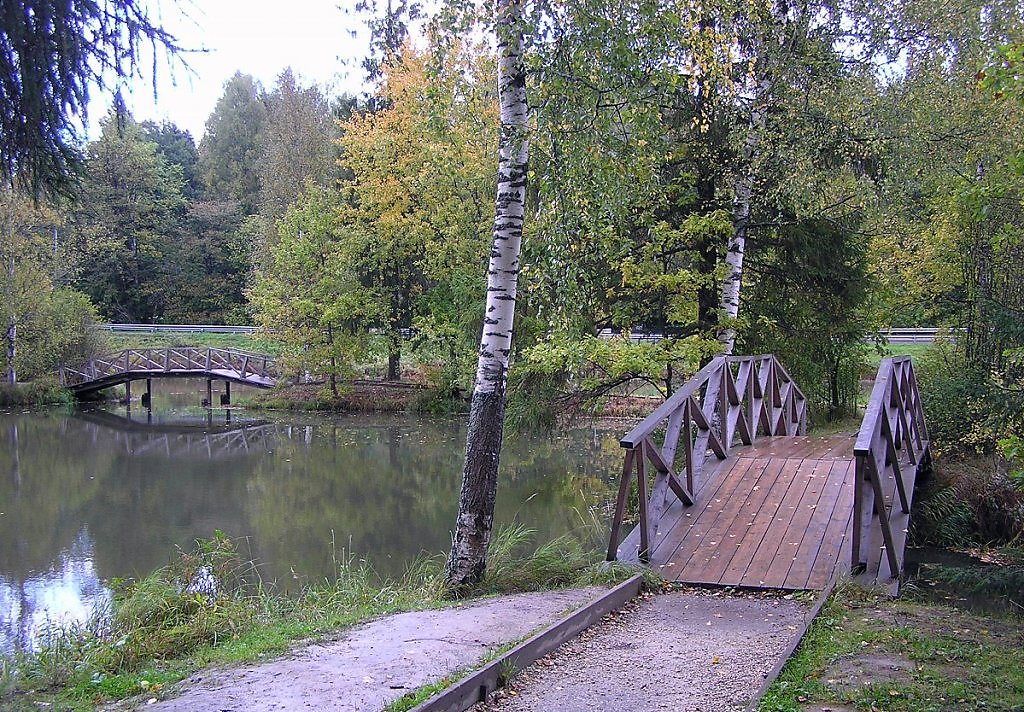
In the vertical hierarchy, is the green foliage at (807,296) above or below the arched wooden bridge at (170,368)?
above

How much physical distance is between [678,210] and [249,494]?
28.7 ft

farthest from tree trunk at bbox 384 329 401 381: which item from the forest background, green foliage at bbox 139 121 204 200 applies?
green foliage at bbox 139 121 204 200

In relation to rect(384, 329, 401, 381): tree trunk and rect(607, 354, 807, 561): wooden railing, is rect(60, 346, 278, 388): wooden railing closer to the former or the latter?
rect(384, 329, 401, 381): tree trunk

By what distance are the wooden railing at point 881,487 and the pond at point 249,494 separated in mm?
4887

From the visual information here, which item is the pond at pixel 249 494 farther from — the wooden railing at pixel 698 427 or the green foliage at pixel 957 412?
the green foliage at pixel 957 412

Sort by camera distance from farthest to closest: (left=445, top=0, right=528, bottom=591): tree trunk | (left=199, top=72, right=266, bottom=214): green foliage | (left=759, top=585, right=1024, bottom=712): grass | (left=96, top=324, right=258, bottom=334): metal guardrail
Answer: (left=199, top=72, right=266, bottom=214): green foliage < (left=96, top=324, right=258, bottom=334): metal guardrail < (left=445, top=0, right=528, bottom=591): tree trunk < (left=759, top=585, right=1024, bottom=712): grass

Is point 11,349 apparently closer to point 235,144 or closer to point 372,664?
point 235,144

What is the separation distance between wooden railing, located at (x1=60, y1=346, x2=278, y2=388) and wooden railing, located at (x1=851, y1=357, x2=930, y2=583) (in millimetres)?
23510

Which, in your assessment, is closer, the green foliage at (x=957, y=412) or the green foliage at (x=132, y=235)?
the green foliage at (x=957, y=412)

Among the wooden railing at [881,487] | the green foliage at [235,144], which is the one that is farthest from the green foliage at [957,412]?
the green foliage at [235,144]

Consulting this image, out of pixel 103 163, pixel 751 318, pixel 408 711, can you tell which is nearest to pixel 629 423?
pixel 751 318

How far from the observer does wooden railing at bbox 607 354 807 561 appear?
6566 mm

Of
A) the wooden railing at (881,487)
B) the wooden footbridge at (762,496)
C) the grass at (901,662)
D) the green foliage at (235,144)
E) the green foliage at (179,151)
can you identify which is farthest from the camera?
the green foliage at (179,151)

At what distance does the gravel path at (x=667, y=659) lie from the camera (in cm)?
410
